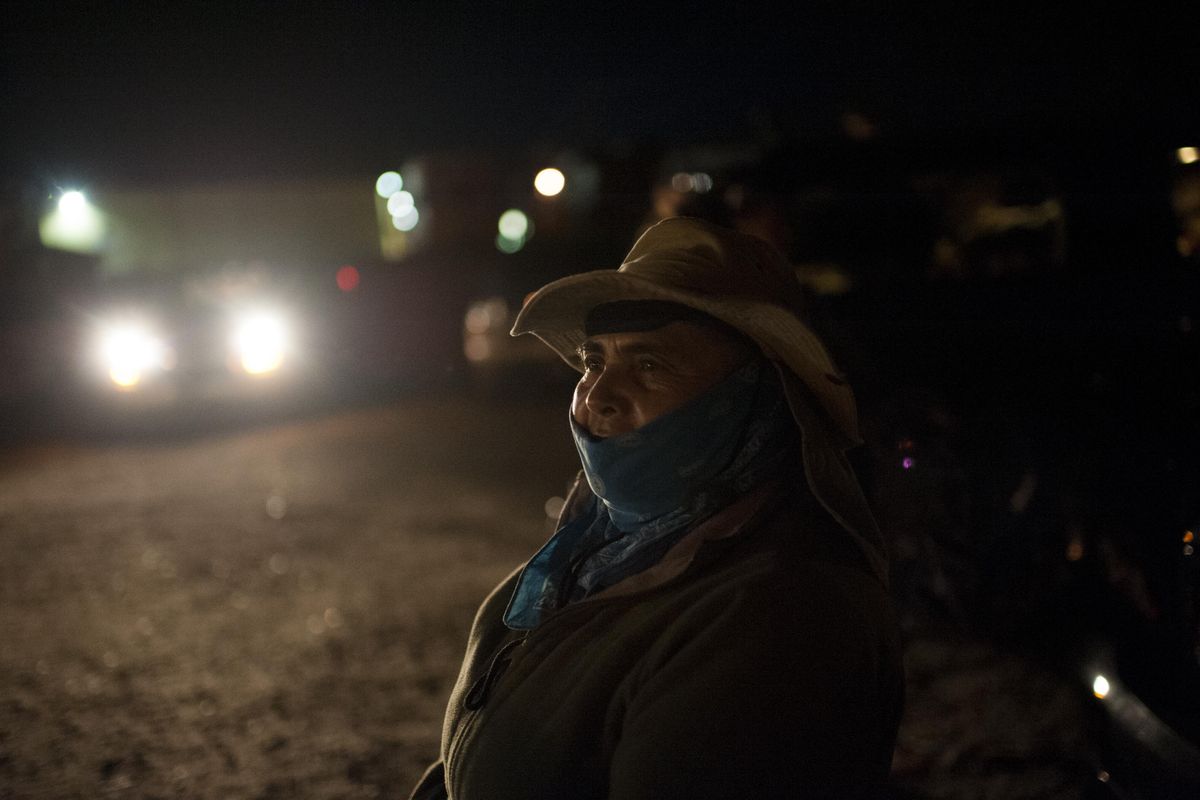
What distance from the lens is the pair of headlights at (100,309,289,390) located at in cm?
1227

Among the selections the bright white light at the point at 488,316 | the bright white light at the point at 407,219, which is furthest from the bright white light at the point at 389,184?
the bright white light at the point at 488,316

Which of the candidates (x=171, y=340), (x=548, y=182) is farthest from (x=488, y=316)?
(x=548, y=182)

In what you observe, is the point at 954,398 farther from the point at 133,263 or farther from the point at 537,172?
the point at 537,172

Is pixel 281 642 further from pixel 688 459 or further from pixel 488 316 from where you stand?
pixel 488 316

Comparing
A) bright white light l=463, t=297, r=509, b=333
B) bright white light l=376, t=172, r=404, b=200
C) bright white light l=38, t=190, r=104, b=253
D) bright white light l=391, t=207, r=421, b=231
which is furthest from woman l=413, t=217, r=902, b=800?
bright white light l=391, t=207, r=421, b=231

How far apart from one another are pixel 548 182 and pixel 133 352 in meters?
19.6

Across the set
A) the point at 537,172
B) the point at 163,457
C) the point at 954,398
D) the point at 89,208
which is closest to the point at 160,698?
the point at 954,398

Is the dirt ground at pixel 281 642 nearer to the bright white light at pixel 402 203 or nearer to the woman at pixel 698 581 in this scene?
the woman at pixel 698 581

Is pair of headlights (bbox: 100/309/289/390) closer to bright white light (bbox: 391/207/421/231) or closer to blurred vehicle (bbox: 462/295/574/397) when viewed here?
blurred vehicle (bbox: 462/295/574/397)

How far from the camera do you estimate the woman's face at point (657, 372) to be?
5.24 feet

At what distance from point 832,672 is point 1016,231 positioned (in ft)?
13.5

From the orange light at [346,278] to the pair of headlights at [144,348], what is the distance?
1238mm

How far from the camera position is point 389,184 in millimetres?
23375

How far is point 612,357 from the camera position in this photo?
5.55 feet
